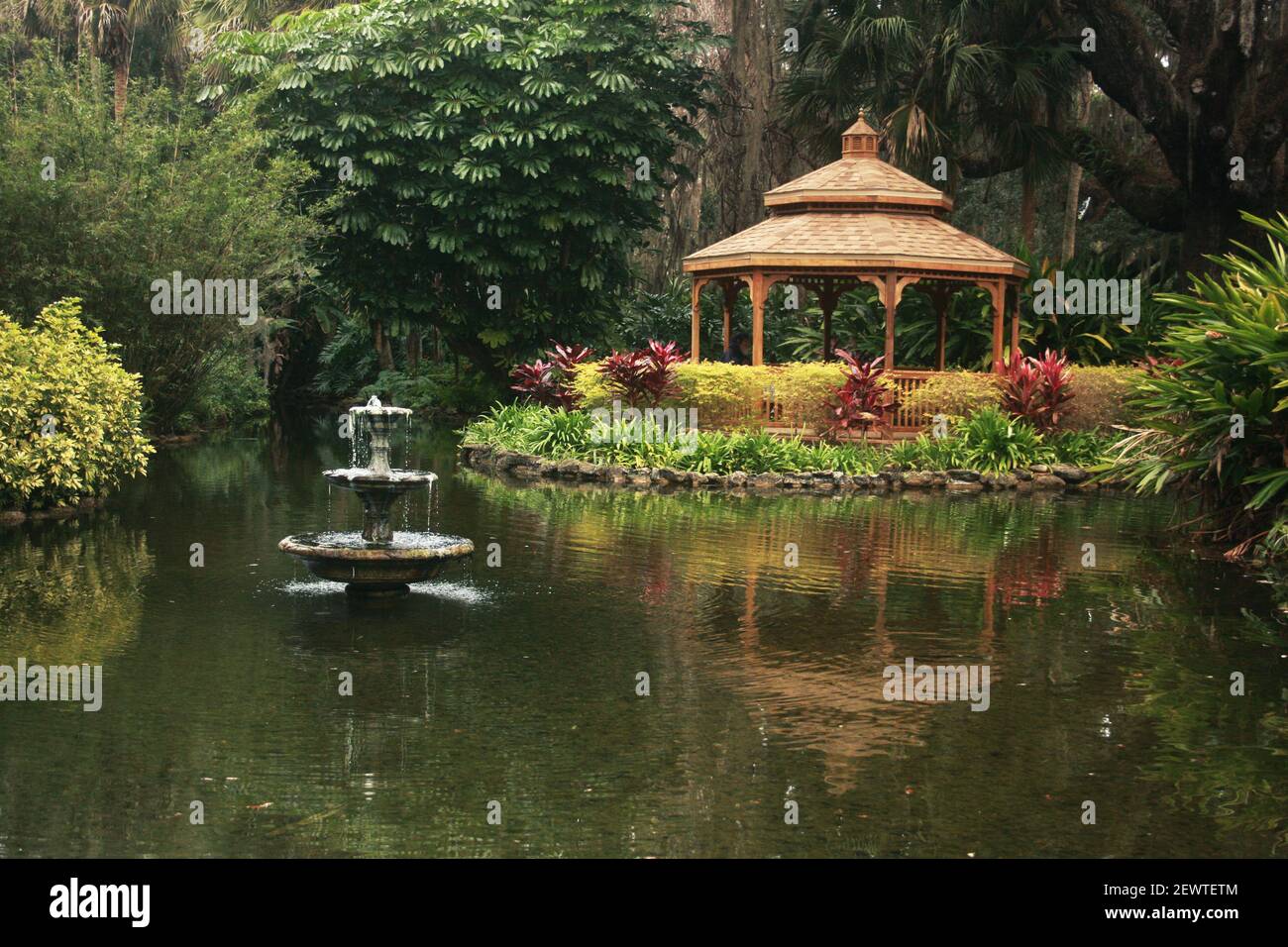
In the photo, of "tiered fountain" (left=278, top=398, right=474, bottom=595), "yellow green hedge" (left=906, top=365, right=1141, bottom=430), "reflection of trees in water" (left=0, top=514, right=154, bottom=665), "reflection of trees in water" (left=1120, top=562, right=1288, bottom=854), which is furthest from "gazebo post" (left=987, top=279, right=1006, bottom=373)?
"reflection of trees in water" (left=0, top=514, right=154, bottom=665)

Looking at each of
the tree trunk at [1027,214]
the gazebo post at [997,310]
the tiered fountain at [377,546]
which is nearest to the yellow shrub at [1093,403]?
the gazebo post at [997,310]

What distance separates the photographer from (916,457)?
21.2 metres

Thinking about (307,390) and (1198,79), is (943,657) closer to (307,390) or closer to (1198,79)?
(1198,79)

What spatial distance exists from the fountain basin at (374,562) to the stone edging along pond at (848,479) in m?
8.87

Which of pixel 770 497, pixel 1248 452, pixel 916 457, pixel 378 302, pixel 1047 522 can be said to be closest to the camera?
pixel 1248 452

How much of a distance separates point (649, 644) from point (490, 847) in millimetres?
4168

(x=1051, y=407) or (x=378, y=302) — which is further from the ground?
(x=378, y=302)

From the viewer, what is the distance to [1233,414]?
13.9 meters

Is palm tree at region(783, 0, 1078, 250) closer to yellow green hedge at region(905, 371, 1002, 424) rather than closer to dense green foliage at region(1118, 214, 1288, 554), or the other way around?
yellow green hedge at region(905, 371, 1002, 424)

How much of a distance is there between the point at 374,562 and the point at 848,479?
401 inches

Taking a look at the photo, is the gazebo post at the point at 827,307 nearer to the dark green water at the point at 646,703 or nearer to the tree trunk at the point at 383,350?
the dark green water at the point at 646,703

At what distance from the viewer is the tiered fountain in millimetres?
11484

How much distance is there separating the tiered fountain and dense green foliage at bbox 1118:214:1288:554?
7.17 meters
